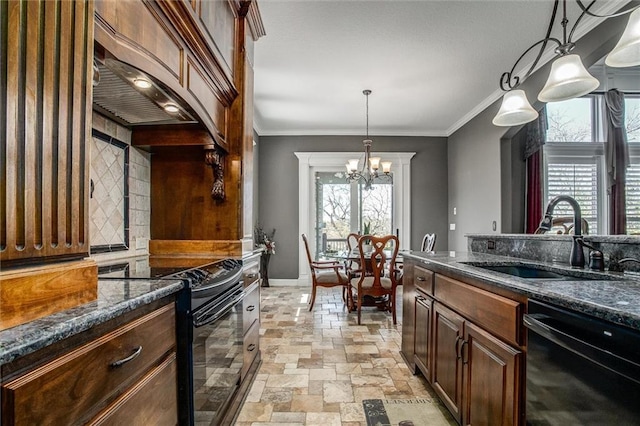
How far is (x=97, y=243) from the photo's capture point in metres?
1.80

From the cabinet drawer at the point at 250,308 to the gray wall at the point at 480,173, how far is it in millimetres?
3390

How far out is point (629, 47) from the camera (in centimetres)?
145

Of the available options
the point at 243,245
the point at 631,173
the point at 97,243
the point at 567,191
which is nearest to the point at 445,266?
the point at 243,245

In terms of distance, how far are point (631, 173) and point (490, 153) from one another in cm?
175

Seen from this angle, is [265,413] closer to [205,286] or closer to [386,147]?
[205,286]

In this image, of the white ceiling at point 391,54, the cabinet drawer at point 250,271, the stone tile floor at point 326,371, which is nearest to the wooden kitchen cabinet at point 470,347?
the stone tile floor at point 326,371

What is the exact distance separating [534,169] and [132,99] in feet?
15.2

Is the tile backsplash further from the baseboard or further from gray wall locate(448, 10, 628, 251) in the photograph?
the baseboard

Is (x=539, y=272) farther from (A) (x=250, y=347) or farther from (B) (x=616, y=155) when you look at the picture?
(B) (x=616, y=155)

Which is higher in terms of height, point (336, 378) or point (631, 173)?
point (631, 173)

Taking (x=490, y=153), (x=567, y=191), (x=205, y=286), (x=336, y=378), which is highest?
(x=490, y=153)

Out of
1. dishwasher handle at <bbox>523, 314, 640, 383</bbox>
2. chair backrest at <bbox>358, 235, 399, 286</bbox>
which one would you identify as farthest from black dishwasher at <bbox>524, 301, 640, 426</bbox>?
chair backrest at <bbox>358, 235, 399, 286</bbox>

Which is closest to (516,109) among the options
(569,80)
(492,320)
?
(569,80)

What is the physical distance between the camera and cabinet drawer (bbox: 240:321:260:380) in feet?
7.11
